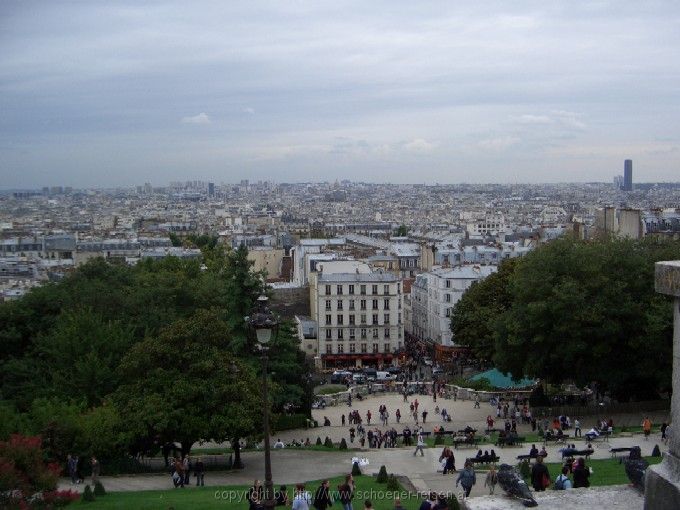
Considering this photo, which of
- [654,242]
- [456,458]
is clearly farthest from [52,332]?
[654,242]

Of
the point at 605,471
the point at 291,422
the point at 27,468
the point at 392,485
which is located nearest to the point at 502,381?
the point at 291,422

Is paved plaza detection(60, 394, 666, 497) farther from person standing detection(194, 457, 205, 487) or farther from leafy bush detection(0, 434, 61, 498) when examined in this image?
leafy bush detection(0, 434, 61, 498)

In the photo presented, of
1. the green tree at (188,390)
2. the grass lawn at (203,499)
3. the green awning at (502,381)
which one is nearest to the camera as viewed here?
the grass lawn at (203,499)

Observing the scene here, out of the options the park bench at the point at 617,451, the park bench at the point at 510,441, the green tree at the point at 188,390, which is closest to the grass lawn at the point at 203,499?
the green tree at the point at 188,390

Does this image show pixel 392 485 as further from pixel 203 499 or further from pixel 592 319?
pixel 592 319

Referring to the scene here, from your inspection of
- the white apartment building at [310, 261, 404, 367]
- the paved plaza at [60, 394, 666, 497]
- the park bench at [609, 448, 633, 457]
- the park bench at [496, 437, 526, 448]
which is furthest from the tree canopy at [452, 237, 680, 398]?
the white apartment building at [310, 261, 404, 367]

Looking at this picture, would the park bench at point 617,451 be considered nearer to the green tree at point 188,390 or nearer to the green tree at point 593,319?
the green tree at point 593,319

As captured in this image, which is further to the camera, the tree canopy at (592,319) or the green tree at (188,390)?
the tree canopy at (592,319)
